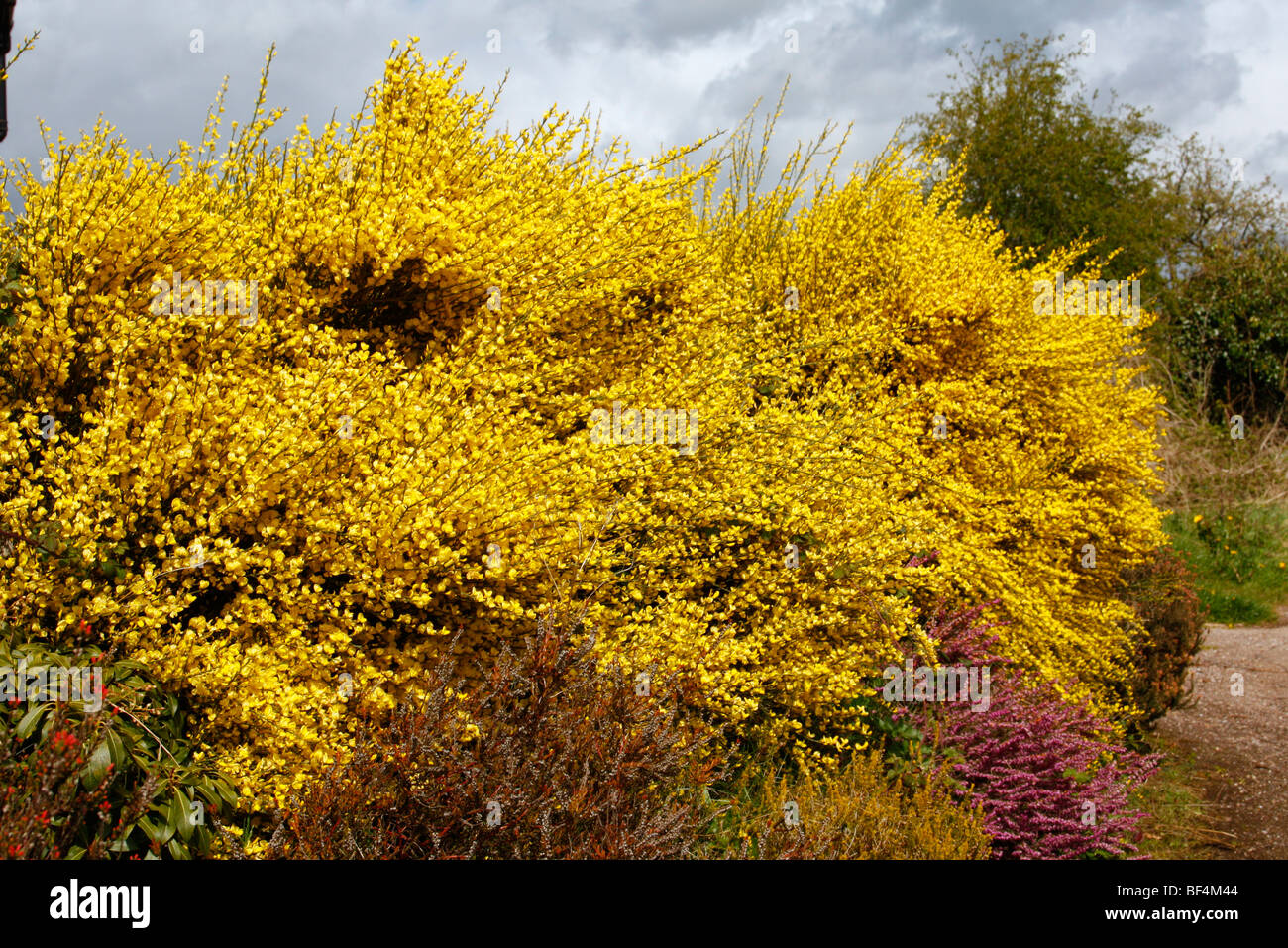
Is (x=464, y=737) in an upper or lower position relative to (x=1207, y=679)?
upper

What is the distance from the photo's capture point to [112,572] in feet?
9.95

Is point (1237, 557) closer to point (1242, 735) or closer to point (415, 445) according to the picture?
point (1242, 735)

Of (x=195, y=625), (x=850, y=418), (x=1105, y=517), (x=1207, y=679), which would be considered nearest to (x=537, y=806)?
(x=195, y=625)

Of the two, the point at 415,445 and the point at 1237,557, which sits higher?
the point at 415,445

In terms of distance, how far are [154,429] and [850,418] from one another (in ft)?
11.3

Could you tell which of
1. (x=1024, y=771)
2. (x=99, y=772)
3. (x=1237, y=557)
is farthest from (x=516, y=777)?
Answer: (x=1237, y=557)

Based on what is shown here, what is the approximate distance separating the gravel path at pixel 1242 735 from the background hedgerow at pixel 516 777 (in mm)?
4862

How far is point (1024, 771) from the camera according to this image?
15.9 feet

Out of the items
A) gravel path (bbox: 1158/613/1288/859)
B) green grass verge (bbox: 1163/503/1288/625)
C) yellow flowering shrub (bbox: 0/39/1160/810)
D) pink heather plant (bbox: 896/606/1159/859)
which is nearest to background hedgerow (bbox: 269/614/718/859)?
yellow flowering shrub (bbox: 0/39/1160/810)

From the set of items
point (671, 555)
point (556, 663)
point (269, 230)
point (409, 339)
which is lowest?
point (556, 663)

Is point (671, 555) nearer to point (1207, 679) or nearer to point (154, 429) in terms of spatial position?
point (154, 429)

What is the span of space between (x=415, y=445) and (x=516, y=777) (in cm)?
128
